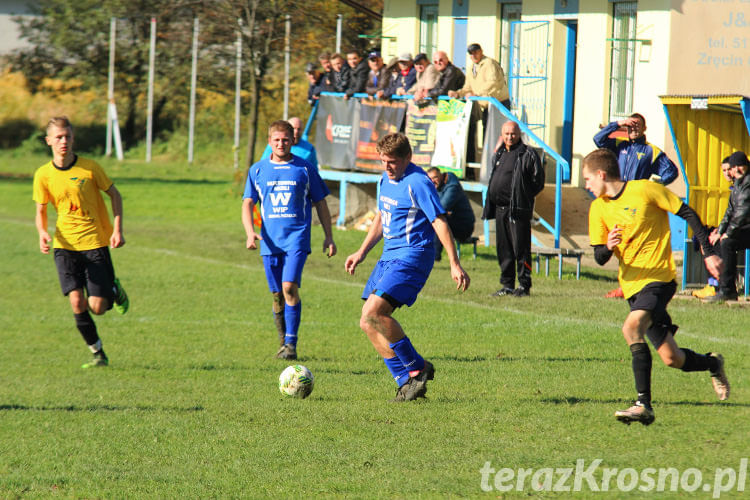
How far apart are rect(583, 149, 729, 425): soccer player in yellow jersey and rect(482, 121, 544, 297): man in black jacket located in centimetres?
665

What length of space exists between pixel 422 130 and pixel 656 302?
504 inches

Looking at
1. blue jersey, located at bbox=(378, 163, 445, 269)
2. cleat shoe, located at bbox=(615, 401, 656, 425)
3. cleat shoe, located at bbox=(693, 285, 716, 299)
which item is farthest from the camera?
cleat shoe, located at bbox=(693, 285, 716, 299)

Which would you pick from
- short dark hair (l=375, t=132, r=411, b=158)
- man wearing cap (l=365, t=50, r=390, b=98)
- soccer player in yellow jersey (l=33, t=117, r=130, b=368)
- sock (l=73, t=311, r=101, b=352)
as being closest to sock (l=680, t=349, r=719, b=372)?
short dark hair (l=375, t=132, r=411, b=158)

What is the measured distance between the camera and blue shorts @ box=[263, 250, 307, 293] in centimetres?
967

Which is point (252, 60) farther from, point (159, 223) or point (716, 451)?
point (716, 451)

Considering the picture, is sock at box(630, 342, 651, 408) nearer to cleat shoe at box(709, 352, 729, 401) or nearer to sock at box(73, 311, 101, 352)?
cleat shoe at box(709, 352, 729, 401)

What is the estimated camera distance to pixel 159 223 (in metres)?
24.8

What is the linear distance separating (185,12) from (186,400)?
36.0 meters

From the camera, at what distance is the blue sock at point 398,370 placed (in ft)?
25.5

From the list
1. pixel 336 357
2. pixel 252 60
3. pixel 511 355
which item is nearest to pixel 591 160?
pixel 511 355

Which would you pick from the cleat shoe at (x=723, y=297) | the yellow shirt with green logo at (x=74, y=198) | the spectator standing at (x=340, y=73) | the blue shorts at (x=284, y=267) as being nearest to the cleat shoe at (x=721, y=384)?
the blue shorts at (x=284, y=267)

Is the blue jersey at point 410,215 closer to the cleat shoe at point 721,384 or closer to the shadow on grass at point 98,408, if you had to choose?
the shadow on grass at point 98,408

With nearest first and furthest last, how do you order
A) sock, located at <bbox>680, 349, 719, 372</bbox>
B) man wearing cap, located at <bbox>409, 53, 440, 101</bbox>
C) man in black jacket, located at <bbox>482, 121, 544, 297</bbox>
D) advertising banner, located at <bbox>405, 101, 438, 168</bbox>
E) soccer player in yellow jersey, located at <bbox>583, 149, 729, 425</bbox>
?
soccer player in yellow jersey, located at <bbox>583, 149, 729, 425</bbox>, sock, located at <bbox>680, 349, 719, 372</bbox>, man in black jacket, located at <bbox>482, 121, 544, 297</bbox>, man wearing cap, located at <bbox>409, 53, 440, 101</bbox>, advertising banner, located at <bbox>405, 101, 438, 168</bbox>

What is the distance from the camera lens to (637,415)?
6.64 m
